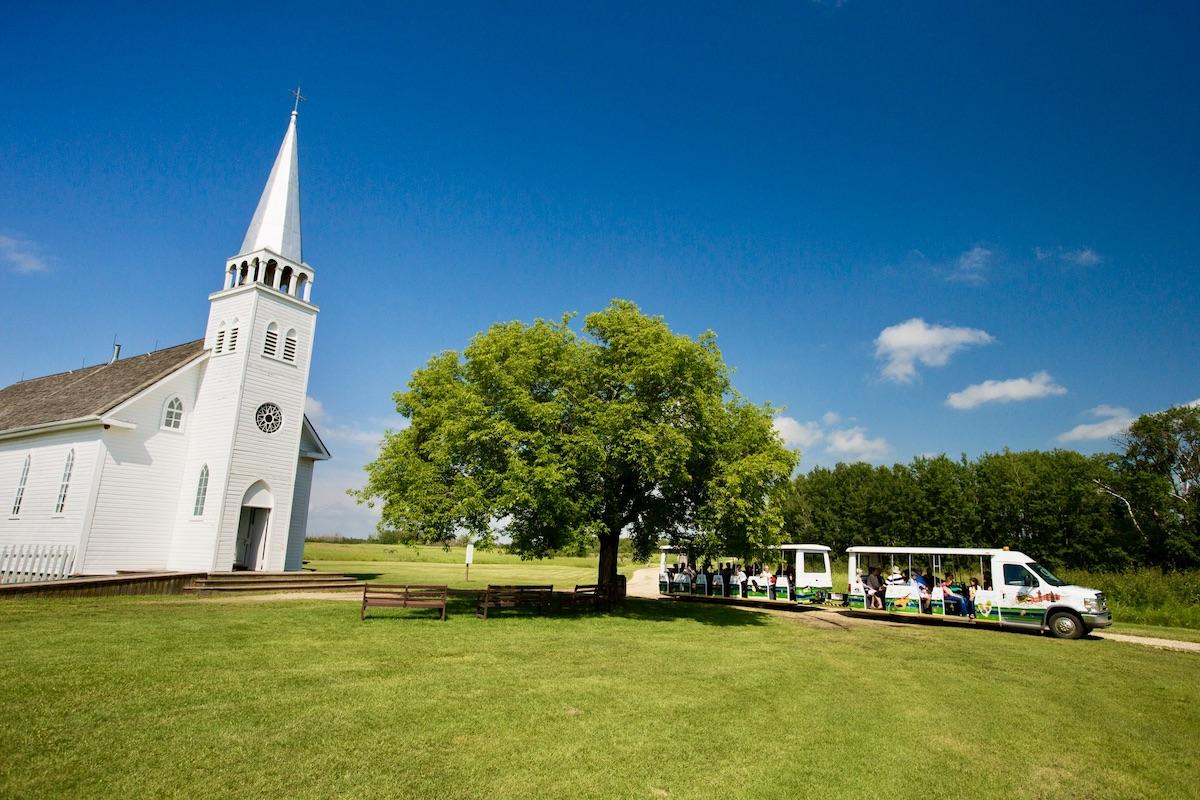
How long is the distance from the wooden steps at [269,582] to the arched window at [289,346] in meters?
9.14

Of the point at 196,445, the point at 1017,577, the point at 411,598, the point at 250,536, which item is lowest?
the point at 411,598

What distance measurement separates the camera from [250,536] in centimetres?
2844

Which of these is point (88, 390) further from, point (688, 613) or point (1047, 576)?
point (1047, 576)

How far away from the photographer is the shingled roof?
86.8 feet

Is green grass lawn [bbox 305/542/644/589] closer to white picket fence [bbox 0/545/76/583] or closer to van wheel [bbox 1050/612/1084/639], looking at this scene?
white picket fence [bbox 0/545/76/583]

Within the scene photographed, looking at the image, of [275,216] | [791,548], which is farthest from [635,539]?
[275,216]

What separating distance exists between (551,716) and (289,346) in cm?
2434

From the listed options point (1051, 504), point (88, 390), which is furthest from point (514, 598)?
→ point (1051, 504)

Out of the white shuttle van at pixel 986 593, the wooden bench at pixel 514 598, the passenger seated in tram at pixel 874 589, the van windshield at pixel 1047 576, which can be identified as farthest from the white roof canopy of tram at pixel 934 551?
the wooden bench at pixel 514 598

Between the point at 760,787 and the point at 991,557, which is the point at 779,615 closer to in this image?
the point at 991,557

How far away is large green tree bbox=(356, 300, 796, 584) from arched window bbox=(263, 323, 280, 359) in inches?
355

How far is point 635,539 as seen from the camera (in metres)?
22.4

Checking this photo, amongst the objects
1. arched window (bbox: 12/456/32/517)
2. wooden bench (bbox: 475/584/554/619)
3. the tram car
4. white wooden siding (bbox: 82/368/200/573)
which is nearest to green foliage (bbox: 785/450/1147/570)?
the tram car

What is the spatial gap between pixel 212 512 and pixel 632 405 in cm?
1769
